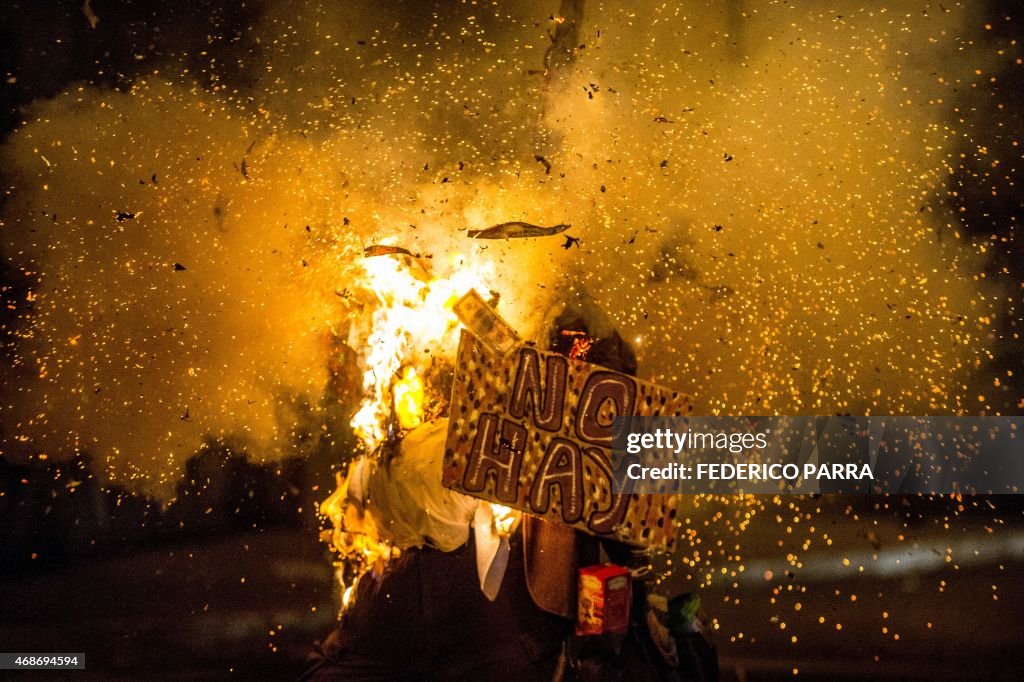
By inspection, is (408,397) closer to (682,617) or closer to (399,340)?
(399,340)

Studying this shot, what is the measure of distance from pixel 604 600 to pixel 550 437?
72cm

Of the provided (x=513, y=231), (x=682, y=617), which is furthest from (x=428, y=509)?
(x=513, y=231)

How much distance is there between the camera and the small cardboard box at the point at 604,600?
2969 mm

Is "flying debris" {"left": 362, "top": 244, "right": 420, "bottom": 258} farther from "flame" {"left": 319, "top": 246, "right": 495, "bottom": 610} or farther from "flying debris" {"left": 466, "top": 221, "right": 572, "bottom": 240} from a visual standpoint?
"flying debris" {"left": 466, "top": 221, "right": 572, "bottom": 240}

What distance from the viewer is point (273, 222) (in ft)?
12.8

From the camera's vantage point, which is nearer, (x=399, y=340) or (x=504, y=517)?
(x=504, y=517)

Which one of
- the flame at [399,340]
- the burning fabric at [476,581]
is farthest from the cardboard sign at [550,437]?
the flame at [399,340]

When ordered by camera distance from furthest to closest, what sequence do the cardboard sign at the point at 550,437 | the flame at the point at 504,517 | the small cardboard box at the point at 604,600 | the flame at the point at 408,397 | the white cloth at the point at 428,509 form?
the flame at the point at 408,397
the flame at the point at 504,517
the white cloth at the point at 428,509
the cardboard sign at the point at 550,437
the small cardboard box at the point at 604,600

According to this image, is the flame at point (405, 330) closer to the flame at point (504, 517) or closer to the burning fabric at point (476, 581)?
the burning fabric at point (476, 581)

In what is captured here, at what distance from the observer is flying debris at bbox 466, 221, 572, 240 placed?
3766 mm

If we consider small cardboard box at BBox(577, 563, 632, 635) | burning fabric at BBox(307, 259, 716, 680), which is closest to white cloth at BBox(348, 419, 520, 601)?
burning fabric at BBox(307, 259, 716, 680)

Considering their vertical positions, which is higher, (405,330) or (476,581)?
(405,330)

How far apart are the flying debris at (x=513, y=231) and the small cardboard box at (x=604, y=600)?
1.72m

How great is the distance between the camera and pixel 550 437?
3.16 meters
